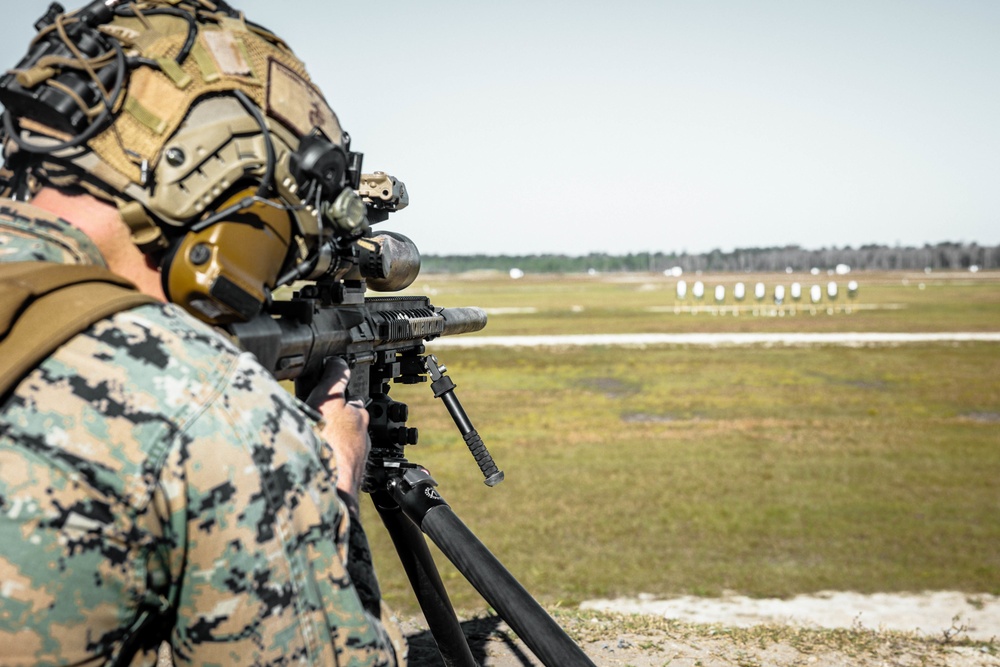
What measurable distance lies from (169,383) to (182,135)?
0.56 meters

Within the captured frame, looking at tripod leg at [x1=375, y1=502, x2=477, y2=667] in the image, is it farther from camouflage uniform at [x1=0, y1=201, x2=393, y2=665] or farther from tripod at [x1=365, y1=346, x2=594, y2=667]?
camouflage uniform at [x1=0, y1=201, x2=393, y2=665]

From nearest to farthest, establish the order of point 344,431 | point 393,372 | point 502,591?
point 344,431 < point 502,591 < point 393,372

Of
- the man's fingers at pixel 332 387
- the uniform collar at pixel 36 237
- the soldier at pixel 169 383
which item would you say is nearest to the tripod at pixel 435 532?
the man's fingers at pixel 332 387

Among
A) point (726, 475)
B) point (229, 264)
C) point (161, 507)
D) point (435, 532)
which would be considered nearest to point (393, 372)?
point (435, 532)

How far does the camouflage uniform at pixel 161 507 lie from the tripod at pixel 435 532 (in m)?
1.43

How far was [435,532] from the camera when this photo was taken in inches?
115

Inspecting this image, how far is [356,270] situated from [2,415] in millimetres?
1706

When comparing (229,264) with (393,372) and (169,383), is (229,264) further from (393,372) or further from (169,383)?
(393,372)

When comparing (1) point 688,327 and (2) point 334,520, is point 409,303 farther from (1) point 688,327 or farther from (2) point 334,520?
(1) point 688,327

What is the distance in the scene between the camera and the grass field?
840cm

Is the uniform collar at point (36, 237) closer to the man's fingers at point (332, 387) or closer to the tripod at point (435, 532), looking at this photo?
the man's fingers at point (332, 387)

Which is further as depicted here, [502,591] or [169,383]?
[502,591]

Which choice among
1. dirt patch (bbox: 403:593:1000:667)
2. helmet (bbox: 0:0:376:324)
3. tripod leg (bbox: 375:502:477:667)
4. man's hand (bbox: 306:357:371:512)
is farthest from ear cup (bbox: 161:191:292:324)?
dirt patch (bbox: 403:593:1000:667)

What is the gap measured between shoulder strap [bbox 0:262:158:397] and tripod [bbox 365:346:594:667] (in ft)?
5.78
